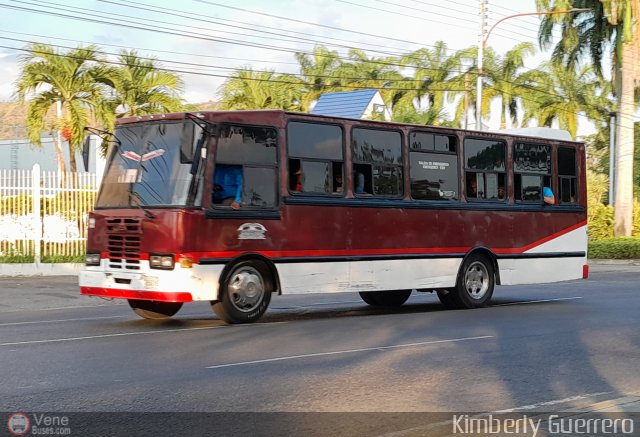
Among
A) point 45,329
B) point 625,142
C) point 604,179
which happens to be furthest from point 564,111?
point 45,329

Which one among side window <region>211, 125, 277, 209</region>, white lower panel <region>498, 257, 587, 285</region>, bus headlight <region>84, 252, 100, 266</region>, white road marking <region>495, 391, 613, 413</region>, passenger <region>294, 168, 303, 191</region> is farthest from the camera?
white lower panel <region>498, 257, 587, 285</region>

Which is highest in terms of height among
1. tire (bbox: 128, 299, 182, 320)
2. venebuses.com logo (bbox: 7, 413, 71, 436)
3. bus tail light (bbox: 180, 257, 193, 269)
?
bus tail light (bbox: 180, 257, 193, 269)

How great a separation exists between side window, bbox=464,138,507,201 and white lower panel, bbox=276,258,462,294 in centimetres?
136

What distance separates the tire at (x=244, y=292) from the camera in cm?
1314

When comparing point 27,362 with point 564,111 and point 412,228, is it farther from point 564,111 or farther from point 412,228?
point 564,111

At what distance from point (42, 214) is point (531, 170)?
1167 centimetres

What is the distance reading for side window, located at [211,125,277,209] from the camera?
13.2 metres

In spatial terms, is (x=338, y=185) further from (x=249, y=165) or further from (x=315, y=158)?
(x=249, y=165)

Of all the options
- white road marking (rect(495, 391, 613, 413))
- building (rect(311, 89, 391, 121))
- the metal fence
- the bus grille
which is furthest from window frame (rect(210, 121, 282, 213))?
building (rect(311, 89, 391, 121))

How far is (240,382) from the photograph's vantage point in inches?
341

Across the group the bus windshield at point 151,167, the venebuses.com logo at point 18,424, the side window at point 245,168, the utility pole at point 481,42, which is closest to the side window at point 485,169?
the side window at point 245,168

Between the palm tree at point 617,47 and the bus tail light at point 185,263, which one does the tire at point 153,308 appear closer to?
the bus tail light at point 185,263

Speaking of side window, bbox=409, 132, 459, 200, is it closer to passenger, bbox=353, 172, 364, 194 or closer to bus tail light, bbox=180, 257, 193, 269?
passenger, bbox=353, 172, 364, 194

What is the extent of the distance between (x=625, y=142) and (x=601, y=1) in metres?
6.14
